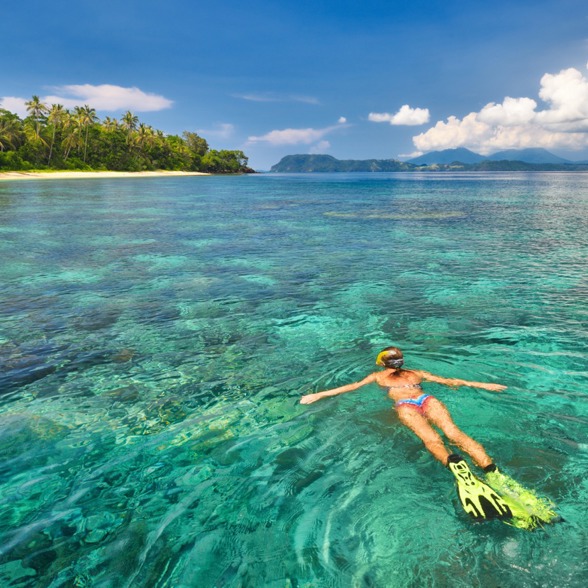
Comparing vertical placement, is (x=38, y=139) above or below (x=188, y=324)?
above

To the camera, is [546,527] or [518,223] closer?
[546,527]

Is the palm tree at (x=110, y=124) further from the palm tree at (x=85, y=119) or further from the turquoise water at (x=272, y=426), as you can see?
the turquoise water at (x=272, y=426)

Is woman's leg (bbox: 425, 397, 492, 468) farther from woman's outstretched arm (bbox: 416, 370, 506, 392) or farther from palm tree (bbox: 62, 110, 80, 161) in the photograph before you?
palm tree (bbox: 62, 110, 80, 161)

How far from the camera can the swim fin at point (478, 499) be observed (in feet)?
17.9

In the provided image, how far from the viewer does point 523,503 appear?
18.8 ft

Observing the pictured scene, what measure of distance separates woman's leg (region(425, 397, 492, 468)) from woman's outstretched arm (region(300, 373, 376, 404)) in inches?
67.0

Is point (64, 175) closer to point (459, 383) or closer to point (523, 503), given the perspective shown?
point (459, 383)

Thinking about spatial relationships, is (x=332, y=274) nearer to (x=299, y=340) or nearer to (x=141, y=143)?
(x=299, y=340)

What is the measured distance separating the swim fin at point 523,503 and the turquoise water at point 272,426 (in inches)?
9.1

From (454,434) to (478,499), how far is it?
1639 millimetres

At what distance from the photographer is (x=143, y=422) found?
27.4ft

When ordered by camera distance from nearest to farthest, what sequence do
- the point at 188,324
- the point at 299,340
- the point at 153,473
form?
1. the point at 153,473
2. the point at 299,340
3. the point at 188,324

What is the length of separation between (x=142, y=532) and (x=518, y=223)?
4047cm

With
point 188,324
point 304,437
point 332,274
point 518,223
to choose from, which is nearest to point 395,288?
point 332,274
